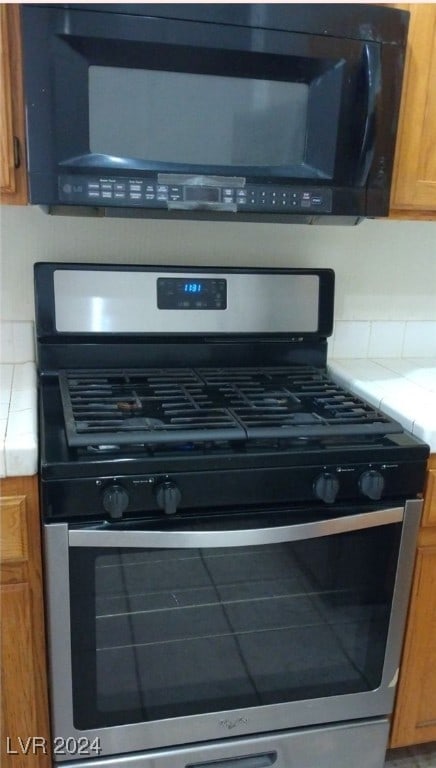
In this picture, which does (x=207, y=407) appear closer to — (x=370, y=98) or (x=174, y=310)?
(x=174, y=310)

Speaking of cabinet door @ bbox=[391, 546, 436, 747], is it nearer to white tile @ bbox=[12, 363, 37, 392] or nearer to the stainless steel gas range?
the stainless steel gas range

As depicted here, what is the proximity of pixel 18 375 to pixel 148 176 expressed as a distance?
0.55 m

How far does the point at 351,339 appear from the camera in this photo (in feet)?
5.73

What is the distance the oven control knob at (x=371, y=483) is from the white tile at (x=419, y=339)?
0.72 meters

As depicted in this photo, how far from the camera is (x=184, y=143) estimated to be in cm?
119

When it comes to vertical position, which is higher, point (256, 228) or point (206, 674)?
point (256, 228)

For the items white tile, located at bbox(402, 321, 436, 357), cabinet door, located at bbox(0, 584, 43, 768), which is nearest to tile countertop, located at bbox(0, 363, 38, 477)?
cabinet door, located at bbox(0, 584, 43, 768)

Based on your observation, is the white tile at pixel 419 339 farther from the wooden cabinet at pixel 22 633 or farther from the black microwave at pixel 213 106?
the wooden cabinet at pixel 22 633

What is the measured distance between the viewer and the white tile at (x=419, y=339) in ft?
5.85

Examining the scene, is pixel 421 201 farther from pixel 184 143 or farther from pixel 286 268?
pixel 184 143

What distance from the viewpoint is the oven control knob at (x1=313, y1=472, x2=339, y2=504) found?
1.14m

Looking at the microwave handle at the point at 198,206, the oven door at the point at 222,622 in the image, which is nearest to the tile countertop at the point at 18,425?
the oven door at the point at 222,622

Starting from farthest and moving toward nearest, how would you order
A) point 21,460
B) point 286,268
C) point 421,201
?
point 286,268 < point 421,201 < point 21,460

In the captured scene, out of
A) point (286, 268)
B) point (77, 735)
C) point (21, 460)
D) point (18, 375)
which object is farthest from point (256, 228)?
point (77, 735)
